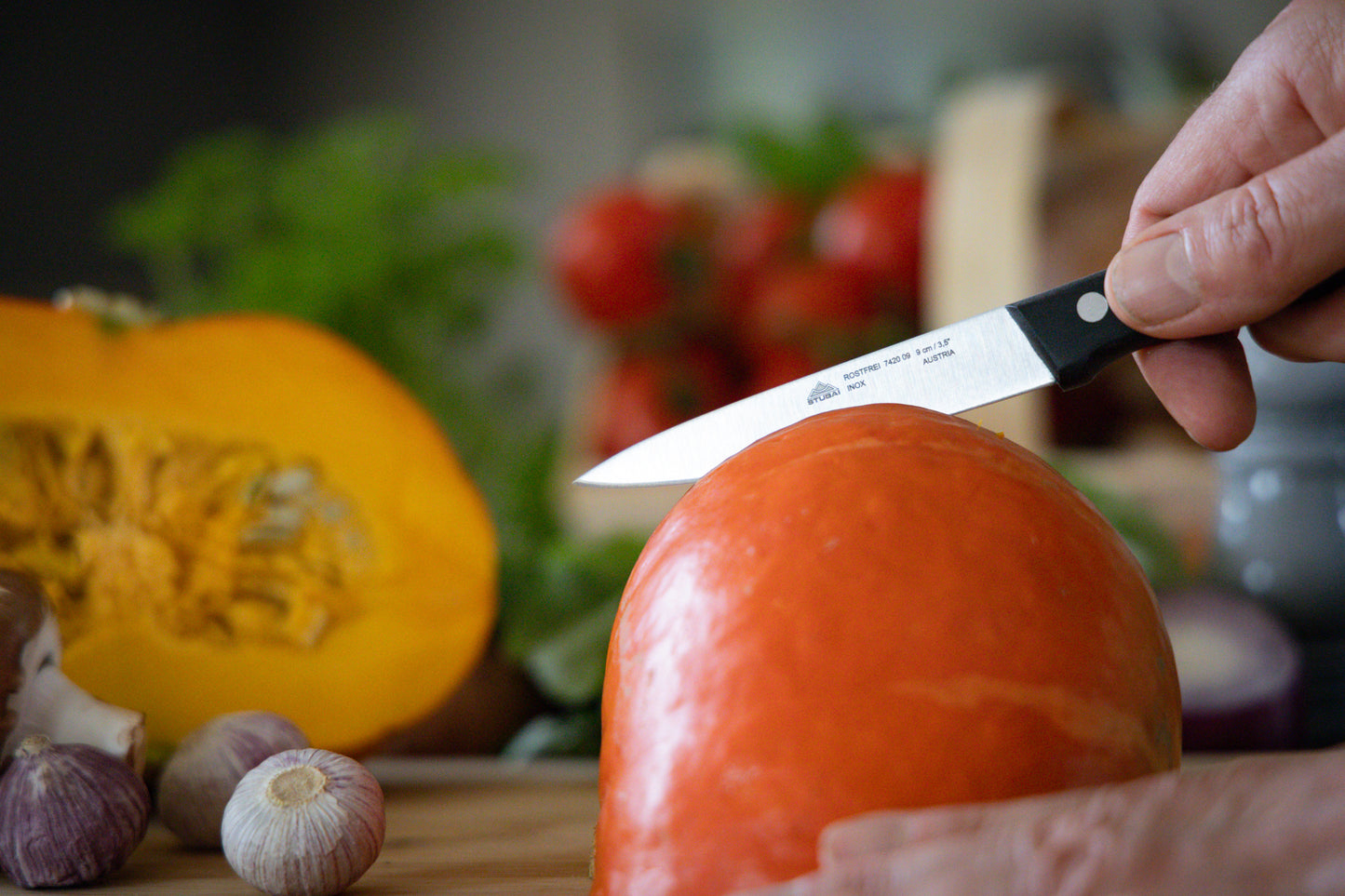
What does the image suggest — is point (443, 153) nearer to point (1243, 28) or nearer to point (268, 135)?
point (268, 135)

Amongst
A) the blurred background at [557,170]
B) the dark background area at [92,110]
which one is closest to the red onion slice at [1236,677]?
the blurred background at [557,170]

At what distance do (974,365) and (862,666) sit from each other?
0.28m

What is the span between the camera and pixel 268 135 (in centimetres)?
279

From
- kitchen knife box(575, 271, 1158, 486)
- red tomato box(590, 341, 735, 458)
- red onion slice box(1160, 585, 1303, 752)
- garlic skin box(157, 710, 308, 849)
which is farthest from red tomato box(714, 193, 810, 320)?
garlic skin box(157, 710, 308, 849)

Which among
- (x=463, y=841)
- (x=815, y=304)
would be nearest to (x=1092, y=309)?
(x=463, y=841)

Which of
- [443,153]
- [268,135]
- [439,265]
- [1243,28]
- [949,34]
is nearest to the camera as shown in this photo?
[439,265]

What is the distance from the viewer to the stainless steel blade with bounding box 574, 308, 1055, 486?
0.65 meters

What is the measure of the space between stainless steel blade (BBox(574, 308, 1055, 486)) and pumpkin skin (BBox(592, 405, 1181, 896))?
17 centimetres

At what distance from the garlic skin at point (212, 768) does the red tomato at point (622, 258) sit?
138 centimetres

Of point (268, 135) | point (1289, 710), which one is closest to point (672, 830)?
point (1289, 710)

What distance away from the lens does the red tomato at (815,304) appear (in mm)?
1723

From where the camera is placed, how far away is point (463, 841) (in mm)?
673

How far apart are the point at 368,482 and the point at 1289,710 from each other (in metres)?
0.69

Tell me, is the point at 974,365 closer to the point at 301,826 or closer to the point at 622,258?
the point at 301,826
